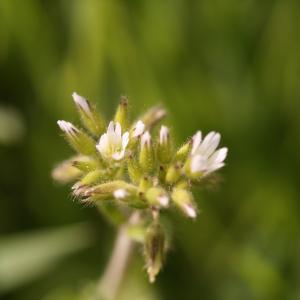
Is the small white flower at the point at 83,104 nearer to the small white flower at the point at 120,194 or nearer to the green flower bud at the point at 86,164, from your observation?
the green flower bud at the point at 86,164

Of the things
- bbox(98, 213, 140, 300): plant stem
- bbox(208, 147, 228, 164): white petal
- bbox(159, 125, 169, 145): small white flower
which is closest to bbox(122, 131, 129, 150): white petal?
bbox(159, 125, 169, 145): small white flower

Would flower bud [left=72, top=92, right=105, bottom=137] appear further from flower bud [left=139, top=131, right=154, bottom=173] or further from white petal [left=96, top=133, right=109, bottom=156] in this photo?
flower bud [left=139, top=131, right=154, bottom=173]

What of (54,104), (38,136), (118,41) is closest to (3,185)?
(38,136)

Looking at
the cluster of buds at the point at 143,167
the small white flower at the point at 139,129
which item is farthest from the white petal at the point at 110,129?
the small white flower at the point at 139,129

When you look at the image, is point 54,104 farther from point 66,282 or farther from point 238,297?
point 238,297

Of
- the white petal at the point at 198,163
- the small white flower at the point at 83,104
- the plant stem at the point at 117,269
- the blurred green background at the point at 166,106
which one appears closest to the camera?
the white petal at the point at 198,163

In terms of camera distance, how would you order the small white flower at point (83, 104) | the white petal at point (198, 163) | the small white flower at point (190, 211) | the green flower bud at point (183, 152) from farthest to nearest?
the small white flower at point (83, 104)
the green flower bud at point (183, 152)
the white petal at point (198, 163)
the small white flower at point (190, 211)
